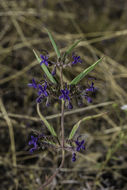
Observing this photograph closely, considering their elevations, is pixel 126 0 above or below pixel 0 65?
above

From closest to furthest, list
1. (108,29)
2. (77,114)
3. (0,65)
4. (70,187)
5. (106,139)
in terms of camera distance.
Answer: (70,187) < (106,139) < (77,114) < (0,65) < (108,29)

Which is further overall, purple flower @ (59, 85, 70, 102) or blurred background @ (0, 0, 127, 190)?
blurred background @ (0, 0, 127, 190)

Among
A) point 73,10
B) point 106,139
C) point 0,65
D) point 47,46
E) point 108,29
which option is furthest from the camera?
point 73,10

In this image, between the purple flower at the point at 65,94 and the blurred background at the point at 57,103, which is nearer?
the purple flower at the point at 65,94

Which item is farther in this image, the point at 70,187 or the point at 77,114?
the point at 77,114

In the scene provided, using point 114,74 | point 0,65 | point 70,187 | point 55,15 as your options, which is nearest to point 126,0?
point 55,15

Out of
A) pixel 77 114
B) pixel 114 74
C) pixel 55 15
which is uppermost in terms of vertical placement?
pixel 55 15

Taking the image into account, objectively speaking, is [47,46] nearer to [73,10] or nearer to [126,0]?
[73,10]

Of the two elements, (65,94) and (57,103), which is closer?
(65,94)
